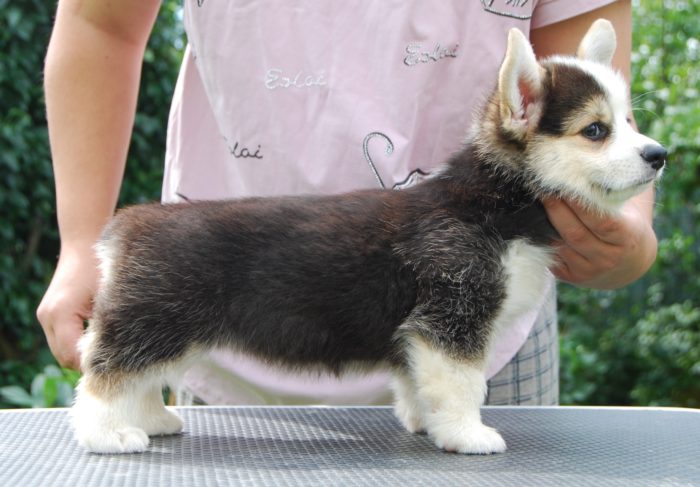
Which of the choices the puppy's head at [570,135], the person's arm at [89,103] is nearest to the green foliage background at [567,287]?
the person's arm at [89,103]

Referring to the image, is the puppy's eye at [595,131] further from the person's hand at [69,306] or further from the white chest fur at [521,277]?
the person's hand at [69,306]

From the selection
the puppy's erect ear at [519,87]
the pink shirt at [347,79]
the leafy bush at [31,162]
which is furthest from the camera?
the leafy bush at [31,162]

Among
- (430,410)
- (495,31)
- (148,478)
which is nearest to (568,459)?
(430,410)

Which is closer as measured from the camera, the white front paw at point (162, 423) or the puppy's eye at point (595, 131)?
the puppy's eye at point (595, 131)

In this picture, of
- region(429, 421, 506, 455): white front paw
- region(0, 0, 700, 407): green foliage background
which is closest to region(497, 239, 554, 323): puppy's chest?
region(429, 421, 506, 455): white front paw

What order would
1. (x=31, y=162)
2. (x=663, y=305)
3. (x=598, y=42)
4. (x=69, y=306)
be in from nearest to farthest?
(x=598, y=42), (x=69, y=306), (x=31, y=162), (x=663, y=305)

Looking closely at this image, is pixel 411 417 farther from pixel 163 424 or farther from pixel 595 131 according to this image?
pixel 595 131

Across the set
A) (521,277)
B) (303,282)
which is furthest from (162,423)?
(521,277)
